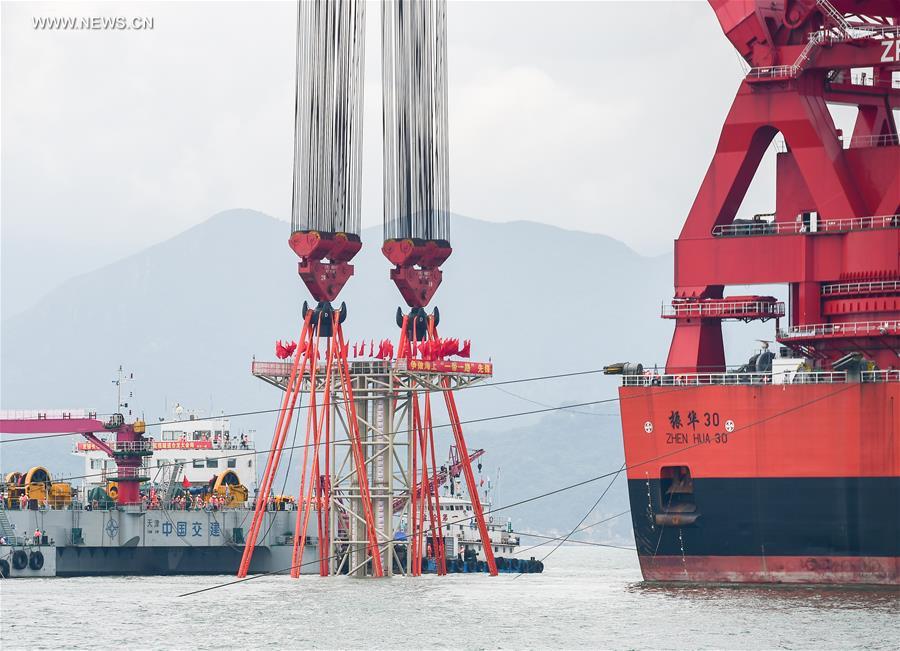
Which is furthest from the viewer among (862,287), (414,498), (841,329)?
(414,498)

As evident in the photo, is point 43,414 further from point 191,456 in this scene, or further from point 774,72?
point 774,72

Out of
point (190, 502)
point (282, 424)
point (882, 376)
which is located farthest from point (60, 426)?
point (882, 376)

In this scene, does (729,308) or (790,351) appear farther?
(790,351)

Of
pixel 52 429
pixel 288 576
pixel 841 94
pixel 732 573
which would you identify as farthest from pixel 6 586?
pixel 841 94

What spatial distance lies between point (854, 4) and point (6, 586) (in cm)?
4308

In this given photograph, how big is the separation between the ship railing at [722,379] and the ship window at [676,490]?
321 cm

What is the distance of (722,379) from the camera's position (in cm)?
7225

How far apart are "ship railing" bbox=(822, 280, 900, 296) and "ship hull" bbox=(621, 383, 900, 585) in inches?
179

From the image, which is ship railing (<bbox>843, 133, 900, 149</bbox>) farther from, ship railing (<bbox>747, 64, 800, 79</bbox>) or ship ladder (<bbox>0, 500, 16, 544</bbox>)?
ship ladder (<bbox>0, 500, 16, 544</bbox>)

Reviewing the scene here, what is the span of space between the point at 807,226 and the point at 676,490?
11383 mm

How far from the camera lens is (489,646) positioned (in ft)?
183

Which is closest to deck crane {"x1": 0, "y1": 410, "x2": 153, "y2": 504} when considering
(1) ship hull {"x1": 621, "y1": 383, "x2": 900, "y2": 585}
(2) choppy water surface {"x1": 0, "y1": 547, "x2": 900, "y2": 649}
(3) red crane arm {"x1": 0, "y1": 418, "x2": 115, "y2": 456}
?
(3) red crane arm {"x1": 0, "y1": 418, "x2": 115, "y2": 456}

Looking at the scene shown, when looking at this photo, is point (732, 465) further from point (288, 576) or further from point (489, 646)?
point (288, 576)

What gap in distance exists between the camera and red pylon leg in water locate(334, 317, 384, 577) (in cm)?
8356
